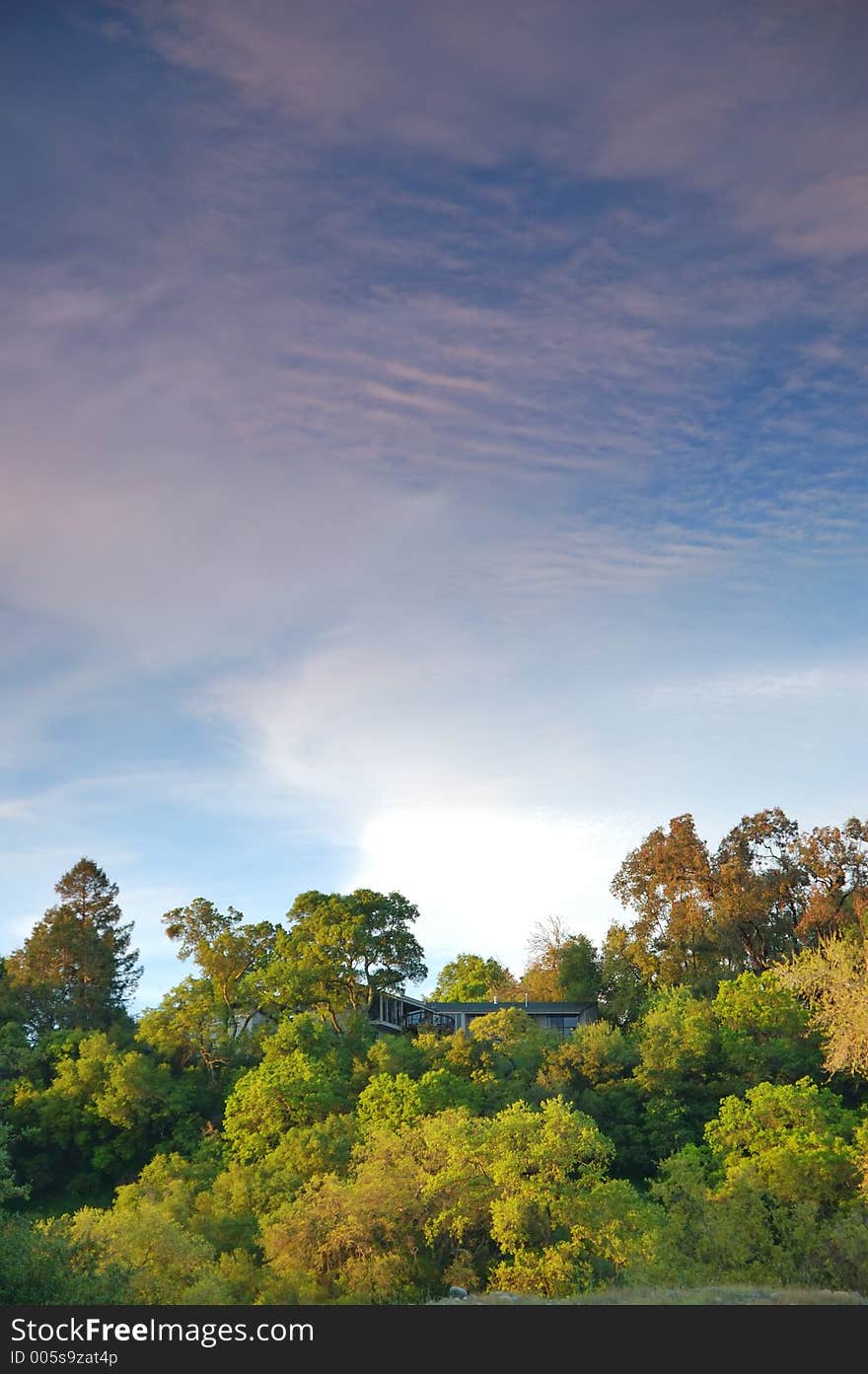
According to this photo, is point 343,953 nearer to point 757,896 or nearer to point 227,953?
point 227,953

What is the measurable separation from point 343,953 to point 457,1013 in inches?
525

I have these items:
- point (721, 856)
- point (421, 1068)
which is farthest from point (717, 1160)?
point (721, 856)

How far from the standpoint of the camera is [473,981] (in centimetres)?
9338

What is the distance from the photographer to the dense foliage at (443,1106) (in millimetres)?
36375

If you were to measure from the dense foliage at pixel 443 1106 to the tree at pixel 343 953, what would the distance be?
163mm

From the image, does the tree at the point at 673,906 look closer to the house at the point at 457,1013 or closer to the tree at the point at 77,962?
the house at the point at 457,1013

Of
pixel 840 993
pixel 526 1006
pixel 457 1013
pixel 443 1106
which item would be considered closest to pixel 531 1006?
pixel 526 1006

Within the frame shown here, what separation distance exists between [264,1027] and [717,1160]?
26758 millimetres

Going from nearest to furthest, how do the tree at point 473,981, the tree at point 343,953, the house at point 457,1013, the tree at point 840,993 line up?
the tree at point 840,993 → the tree at point 343,953 → the house at point 457,1013 → the tree at point 473,981

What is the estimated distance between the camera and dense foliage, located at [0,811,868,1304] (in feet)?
119

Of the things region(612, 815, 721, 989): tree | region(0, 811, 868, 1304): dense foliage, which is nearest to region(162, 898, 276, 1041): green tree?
region(0, 811, 868, 1304): dense foliage

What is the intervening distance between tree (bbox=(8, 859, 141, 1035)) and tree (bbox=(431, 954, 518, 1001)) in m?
26.4

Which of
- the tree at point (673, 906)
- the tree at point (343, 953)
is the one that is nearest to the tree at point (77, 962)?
the tree at point (343, 953)
